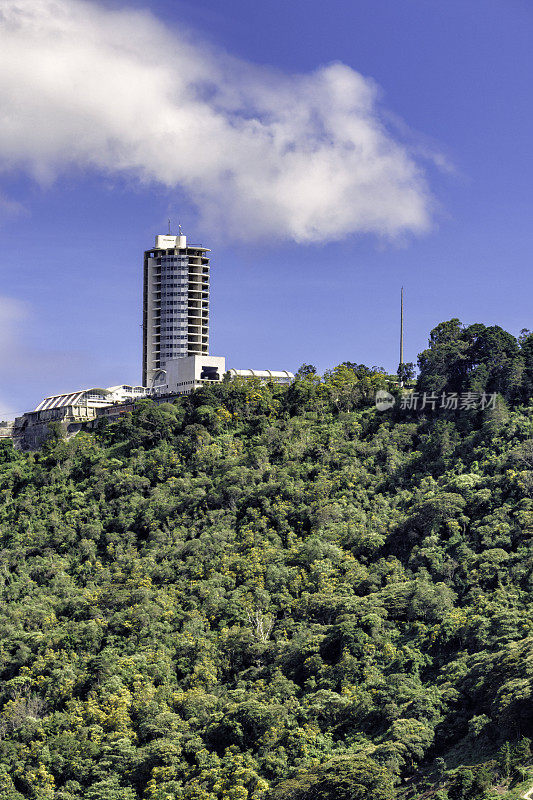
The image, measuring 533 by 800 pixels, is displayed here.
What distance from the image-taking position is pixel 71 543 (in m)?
82.1

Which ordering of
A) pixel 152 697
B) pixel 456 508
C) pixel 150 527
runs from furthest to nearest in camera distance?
pixel 150 527
pixel 456 508
pixel 152 697

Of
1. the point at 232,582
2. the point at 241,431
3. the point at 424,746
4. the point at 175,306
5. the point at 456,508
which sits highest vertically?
the point at 175,306

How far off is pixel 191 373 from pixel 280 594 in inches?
1441

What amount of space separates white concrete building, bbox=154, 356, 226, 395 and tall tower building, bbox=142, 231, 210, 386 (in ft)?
46.1

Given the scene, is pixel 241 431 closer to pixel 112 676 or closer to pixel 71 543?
pixel 71 543

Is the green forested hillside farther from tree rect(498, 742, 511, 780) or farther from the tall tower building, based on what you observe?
the tall tower building

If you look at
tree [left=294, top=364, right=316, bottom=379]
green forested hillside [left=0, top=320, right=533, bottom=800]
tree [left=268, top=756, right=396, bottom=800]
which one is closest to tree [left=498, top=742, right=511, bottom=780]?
green forested hillside [left=0, top=320, right=533, bottom=800]

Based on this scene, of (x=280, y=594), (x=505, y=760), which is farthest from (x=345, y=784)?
(x=280, y=594)

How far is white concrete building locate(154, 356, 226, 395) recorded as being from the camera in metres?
102

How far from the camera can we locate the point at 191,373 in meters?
102

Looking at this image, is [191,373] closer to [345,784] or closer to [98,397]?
[98,397]

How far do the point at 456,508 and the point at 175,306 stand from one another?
5587cm

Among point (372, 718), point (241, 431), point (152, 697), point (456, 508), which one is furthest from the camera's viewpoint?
point (241, 431)

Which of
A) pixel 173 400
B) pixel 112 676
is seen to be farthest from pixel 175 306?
pixel 112 676
